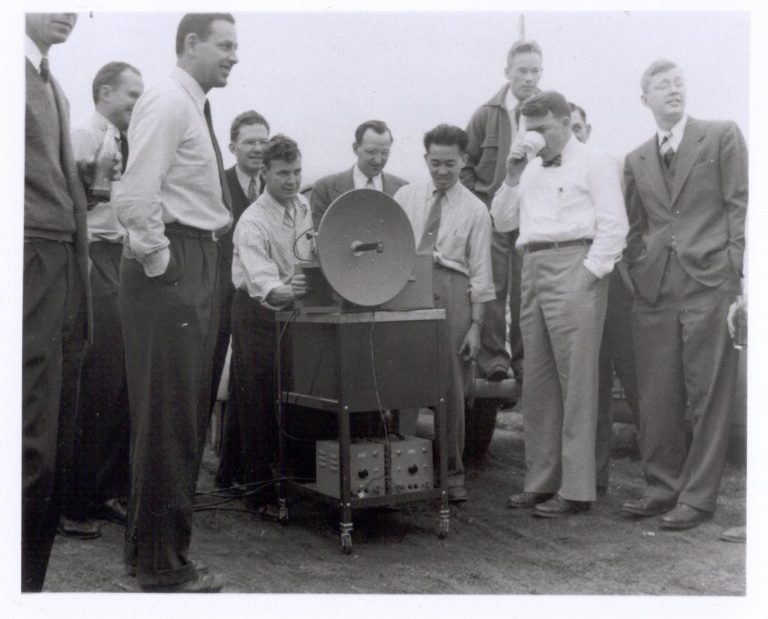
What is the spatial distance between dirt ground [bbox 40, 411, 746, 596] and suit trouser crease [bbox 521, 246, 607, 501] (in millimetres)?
239

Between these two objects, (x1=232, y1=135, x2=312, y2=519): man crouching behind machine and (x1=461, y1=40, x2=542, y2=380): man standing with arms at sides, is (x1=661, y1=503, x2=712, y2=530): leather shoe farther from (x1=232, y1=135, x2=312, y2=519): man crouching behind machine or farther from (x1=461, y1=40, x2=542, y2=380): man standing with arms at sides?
(x1=232, y1=135, x2=312, y2=519): man crouching behind machine

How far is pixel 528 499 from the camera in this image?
504cm

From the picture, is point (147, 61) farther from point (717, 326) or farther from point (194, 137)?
point (717, 326)

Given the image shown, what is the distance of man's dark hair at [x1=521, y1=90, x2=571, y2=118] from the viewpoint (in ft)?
16.1

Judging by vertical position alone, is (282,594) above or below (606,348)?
below

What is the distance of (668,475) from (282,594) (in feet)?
6.86

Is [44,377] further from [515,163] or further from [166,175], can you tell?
[515,163]

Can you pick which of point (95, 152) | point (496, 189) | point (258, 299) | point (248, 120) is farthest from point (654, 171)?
point (95, 152)

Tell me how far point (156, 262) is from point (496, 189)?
2.67 metres

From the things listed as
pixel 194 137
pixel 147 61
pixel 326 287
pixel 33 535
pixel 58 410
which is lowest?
pixel 33 535

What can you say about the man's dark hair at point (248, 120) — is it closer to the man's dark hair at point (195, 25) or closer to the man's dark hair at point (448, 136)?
the man's dark hair at point (448, 136)

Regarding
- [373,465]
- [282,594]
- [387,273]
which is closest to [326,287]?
[387,273]

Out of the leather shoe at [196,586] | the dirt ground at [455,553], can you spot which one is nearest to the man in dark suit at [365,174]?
the dirt ground at [455,553]

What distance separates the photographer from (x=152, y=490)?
12.0ft
